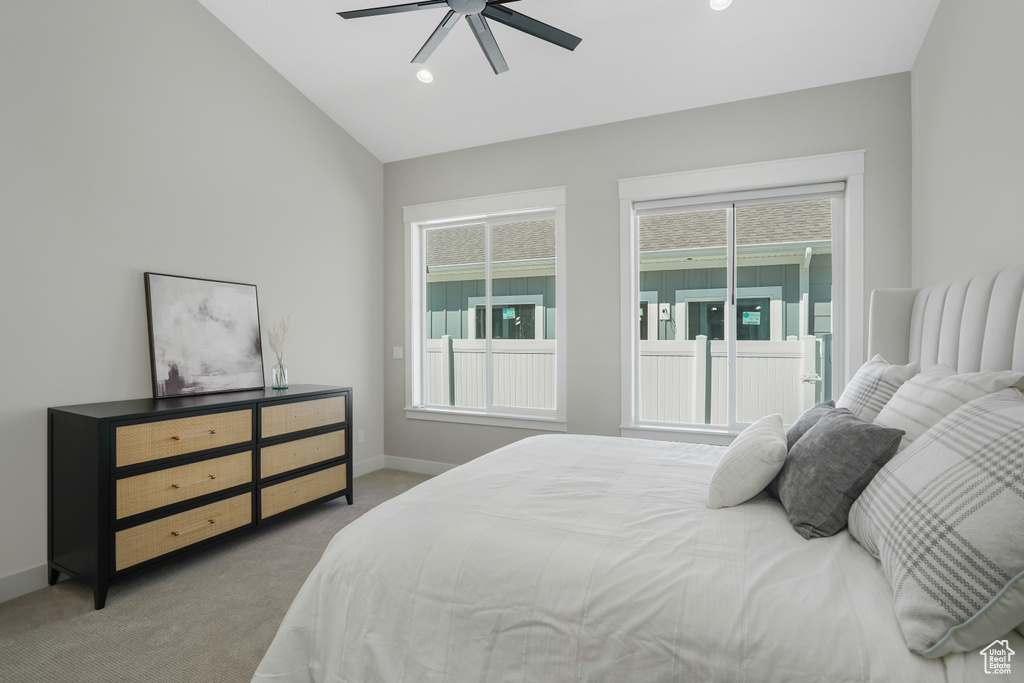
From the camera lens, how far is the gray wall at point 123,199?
2.23 meters

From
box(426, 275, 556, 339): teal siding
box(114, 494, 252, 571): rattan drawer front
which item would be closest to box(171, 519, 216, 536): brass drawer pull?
box(114, 494, 252, 571): rattan drawer front

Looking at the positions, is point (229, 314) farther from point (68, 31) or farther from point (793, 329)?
point (793, 329)

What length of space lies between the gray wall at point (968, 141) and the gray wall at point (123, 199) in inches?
154

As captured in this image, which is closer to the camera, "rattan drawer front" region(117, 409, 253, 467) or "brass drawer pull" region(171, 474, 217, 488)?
"rattan drawer front" region(117, 409, 253, 467)

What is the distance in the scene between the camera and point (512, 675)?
3.52 feet

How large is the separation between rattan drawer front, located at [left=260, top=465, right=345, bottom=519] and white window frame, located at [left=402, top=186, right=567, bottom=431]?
1091 mm

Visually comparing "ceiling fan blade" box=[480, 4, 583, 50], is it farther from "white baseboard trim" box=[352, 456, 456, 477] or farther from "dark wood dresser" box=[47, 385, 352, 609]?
"white baseboard trim" box=[352, 456, 456, 477]

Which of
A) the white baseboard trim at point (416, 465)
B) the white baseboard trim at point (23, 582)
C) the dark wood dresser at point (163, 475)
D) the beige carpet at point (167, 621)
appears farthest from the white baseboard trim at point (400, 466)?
the white baseboard trim at point (23, 582)

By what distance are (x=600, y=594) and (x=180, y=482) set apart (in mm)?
2280

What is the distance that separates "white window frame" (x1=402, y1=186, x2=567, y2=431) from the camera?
12.5 feet

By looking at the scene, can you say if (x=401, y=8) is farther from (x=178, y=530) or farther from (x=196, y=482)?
(x=178, y=530)

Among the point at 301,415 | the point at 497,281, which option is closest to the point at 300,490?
the point at 301,415

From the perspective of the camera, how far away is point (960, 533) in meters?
0.87

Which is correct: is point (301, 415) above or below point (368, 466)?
above
